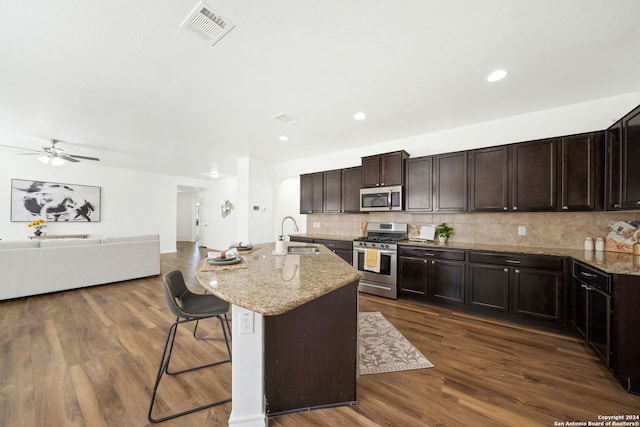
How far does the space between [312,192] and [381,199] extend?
1.63 metres

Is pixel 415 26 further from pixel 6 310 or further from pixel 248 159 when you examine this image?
pixel 6 310

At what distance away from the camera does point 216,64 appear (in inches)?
85.0

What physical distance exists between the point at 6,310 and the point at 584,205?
23.7 ft

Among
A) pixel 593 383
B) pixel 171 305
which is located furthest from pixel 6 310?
pixel 593 383

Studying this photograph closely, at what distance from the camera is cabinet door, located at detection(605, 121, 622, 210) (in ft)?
7.57

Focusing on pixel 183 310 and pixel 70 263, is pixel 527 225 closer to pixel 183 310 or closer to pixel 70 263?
pixel 183 310

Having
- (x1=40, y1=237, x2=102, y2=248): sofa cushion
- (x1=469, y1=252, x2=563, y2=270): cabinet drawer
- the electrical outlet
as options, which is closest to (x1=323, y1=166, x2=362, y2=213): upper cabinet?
(x1=469, y1=252, x2=563, y2=270): cabinet drawer

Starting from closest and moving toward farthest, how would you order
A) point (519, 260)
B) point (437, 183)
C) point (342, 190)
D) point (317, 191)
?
1. point (519, 260)
2. point (437, 183)
3. point (342, 190)
4. point (317, 191)

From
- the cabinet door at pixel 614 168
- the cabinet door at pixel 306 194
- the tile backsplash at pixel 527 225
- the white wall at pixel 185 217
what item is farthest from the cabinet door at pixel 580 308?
the white wall at pixel 185 217

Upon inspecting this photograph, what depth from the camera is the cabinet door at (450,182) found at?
3.30m

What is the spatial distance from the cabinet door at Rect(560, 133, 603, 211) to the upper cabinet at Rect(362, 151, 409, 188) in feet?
6.03

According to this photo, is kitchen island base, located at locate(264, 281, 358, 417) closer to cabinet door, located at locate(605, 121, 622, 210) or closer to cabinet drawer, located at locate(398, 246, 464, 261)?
cabinet drawer, located at locate(398, 246, 464, 261)

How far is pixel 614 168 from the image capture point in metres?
2.39

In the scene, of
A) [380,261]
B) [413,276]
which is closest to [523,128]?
[413,276]
